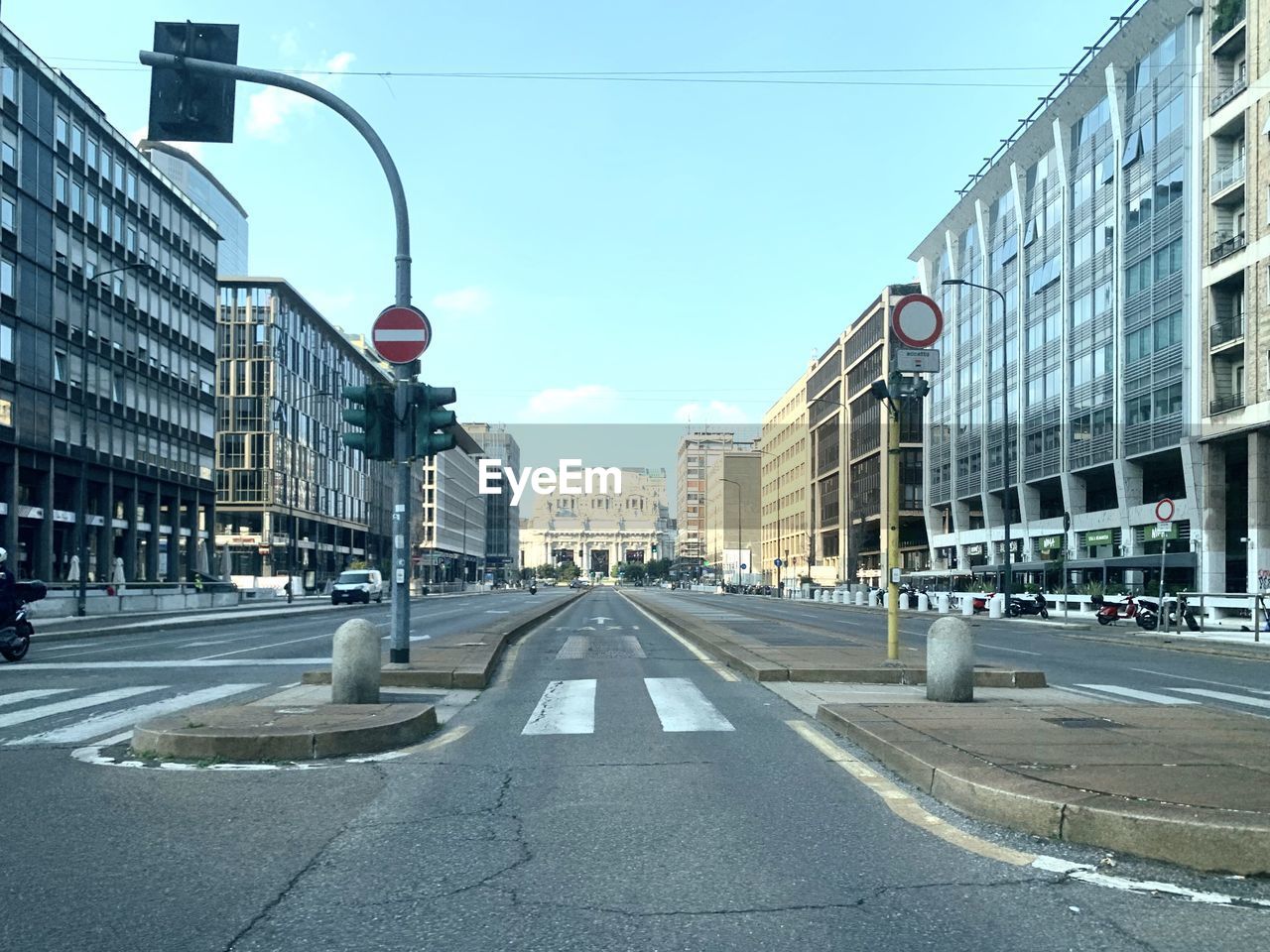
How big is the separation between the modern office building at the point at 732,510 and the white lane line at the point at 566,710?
153481 mm

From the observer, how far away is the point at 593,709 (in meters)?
10.7

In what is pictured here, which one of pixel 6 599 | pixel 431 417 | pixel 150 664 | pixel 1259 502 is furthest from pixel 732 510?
pixel 431 417

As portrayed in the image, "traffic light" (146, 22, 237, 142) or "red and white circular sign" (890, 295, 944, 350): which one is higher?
"traffic light" (146, 22, 237, 142)

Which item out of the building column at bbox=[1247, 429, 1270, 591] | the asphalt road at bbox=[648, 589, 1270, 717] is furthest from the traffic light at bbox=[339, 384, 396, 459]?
the building column at bbox=[1247, 429, 1270, 591]

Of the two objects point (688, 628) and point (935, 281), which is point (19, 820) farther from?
point (935, 281)

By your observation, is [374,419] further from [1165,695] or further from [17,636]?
[1165,695]

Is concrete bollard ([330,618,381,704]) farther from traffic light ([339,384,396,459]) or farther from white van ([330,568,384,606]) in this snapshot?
white van ([330,568,384,606])

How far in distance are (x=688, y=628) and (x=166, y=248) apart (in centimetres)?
5387

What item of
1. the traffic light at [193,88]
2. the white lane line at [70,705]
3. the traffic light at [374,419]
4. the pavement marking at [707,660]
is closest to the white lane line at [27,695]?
the white lane line at [70,705]

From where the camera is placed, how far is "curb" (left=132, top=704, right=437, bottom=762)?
7.86 metres

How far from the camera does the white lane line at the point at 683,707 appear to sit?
376 inches

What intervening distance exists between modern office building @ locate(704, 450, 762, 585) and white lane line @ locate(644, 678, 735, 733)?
15300 centimetres

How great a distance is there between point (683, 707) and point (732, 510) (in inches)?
6626

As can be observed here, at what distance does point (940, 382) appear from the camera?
76062 millimetres
